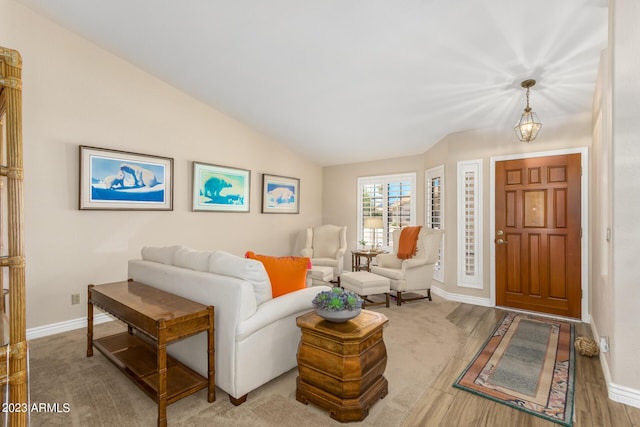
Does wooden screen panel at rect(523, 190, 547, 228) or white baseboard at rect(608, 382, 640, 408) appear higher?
wooden screen panel at rect(523, 190, 547, 228)

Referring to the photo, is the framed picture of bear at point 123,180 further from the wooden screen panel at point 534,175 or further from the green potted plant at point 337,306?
the wooden screen panel at point 534,175

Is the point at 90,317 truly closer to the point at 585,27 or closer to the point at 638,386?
the point at 638,386

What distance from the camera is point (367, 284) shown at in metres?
4.29

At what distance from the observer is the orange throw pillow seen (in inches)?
97.4

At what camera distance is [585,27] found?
2.50 metres

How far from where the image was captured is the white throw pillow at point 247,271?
7.20ft

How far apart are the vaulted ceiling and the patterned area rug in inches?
101

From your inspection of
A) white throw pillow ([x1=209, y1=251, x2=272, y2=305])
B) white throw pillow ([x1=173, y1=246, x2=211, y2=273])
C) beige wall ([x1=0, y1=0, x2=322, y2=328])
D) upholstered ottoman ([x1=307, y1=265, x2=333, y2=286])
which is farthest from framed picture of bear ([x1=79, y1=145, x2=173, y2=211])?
upholstered ottoman ([x1=307, y1=265, x2=333, y2=286])

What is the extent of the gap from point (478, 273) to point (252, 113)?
13.5 feet

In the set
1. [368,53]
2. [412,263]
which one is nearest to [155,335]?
[368,53]

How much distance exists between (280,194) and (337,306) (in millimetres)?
4104

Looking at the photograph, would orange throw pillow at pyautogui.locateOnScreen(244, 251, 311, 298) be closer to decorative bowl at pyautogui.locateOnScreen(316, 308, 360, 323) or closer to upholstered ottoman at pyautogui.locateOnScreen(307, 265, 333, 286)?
decorative bowl at pyautogui.locateOnScreen(316, 308, 360, 323)

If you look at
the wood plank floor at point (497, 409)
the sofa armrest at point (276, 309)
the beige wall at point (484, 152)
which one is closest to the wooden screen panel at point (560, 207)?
the beige wall at point (484, 152)

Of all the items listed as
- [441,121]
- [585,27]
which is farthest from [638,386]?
[441,121]
